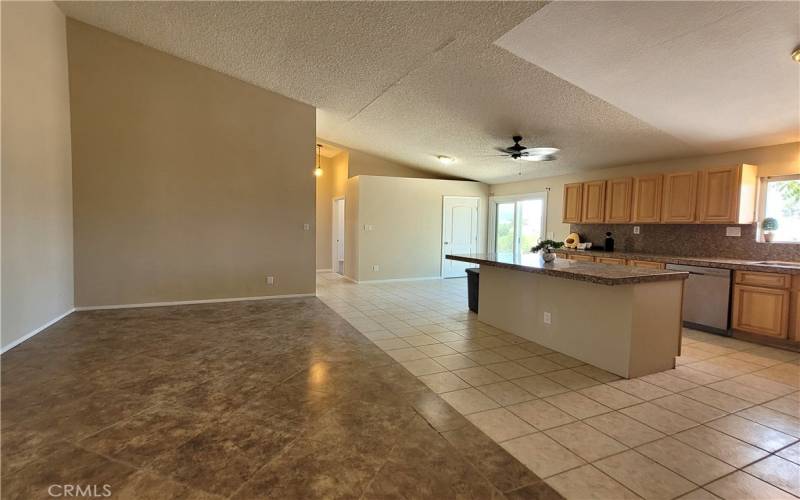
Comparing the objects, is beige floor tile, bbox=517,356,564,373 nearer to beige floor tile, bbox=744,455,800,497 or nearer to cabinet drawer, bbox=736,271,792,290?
beige floor tile, bbox=744,455,800,497

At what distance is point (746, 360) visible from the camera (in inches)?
142

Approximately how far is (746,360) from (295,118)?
6386 millimetres

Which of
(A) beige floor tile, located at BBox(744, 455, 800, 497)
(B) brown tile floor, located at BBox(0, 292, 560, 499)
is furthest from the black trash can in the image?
(A) beige floor tile, located at BBox(744, 455, 800, 497)

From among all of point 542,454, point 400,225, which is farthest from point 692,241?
point 400,225

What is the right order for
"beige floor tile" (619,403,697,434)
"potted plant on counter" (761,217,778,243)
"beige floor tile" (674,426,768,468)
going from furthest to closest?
"potted plant on counter" (761,217,778,243)
"beige floor tile" (619,403,697,434)
"beige floor tile" (674,426,768,468)

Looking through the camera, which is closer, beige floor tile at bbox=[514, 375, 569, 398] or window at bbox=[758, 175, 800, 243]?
beige floor tile at bbox=[514, 375, 569, 398]

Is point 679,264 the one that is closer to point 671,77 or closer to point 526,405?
point 671,77

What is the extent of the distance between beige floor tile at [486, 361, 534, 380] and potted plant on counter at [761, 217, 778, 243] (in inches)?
144

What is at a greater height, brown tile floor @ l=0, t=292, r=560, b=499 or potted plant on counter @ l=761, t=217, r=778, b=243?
potted plant on counter @ l=761, t=217, r=778, b=243

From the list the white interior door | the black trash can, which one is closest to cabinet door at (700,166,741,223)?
the black trash can

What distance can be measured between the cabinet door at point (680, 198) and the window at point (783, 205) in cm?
67

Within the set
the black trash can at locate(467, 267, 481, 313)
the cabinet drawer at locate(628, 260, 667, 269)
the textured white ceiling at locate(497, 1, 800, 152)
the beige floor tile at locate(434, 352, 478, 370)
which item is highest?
the textured white ceiling at locate(497, 1, 800, 152)

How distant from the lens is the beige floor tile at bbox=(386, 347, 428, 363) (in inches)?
139

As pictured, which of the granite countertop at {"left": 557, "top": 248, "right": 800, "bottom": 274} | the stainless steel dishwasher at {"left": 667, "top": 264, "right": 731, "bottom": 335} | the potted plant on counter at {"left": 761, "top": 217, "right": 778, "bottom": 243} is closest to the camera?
the granite countertop at {"left": 557, "top": 248, "right": 800, "bottom": 274}
